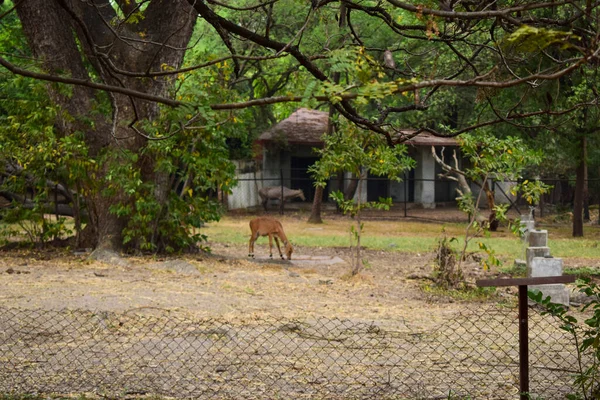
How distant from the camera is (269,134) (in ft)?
122

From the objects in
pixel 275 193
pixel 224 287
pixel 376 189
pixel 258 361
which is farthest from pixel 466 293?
pixel 376 189

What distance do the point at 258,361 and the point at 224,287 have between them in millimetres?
5243

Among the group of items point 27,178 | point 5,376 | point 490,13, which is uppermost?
point 490,13

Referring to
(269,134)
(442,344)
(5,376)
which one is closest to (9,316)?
(5,376)

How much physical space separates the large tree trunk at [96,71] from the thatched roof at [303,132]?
19.5 metres

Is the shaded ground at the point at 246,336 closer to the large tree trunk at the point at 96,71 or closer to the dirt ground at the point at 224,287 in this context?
the dirt ground at the point at 224,287

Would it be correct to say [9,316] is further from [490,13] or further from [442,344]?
[490,13]

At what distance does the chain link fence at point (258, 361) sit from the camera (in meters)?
7.81

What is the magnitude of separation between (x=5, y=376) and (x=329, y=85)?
15.0ft

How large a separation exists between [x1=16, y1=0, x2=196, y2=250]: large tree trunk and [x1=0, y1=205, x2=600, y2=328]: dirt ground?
3.83ft

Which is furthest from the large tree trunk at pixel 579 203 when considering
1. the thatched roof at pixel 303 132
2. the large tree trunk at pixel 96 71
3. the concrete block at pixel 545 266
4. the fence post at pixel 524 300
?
the fence post at pixel 524 300

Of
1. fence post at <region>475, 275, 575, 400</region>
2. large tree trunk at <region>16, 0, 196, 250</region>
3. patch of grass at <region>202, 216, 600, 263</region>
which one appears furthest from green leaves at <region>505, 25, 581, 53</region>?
patch of grass at <region>202, 216, 600, 263</region>

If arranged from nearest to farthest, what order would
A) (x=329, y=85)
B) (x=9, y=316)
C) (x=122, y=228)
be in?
1. (x=329, y=85)
2. (x=9, y=316)
3. (x=122, y=228)

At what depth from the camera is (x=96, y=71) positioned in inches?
635
